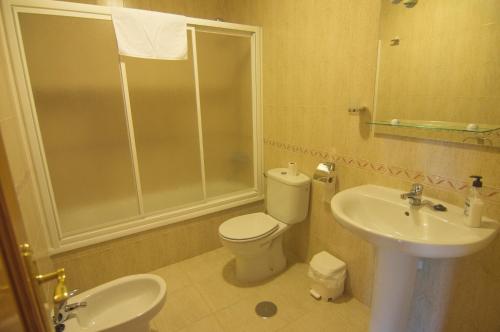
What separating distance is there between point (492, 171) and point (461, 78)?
1.36 feet

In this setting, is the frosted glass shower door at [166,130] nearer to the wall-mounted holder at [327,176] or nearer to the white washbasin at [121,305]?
the white washbasin at [121,305]

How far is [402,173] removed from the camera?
146 cm

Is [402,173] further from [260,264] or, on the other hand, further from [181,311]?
[181,311]

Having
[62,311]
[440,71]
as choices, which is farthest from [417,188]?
[62,311]

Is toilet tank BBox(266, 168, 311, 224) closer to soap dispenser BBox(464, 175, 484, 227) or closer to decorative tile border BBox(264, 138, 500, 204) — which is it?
decorative tile border BBox(264, 138, 500, 204)

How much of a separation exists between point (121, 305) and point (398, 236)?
1.43m

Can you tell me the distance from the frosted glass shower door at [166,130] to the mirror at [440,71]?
55.2 inches

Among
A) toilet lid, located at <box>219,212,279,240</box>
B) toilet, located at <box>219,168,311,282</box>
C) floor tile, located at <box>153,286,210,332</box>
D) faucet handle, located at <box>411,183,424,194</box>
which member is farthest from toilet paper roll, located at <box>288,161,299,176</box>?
floor tile, located at <box>153,286,210,332</box>

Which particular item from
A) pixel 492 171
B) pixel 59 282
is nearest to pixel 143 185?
pixel 59 282

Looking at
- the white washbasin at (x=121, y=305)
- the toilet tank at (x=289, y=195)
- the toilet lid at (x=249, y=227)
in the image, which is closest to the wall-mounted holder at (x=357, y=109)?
the toilet tank at (x=289, y=195)

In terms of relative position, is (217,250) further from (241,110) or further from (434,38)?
(434,38)

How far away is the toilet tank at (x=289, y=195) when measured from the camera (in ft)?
6.61

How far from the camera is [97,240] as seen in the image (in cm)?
191

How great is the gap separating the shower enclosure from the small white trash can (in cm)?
91
